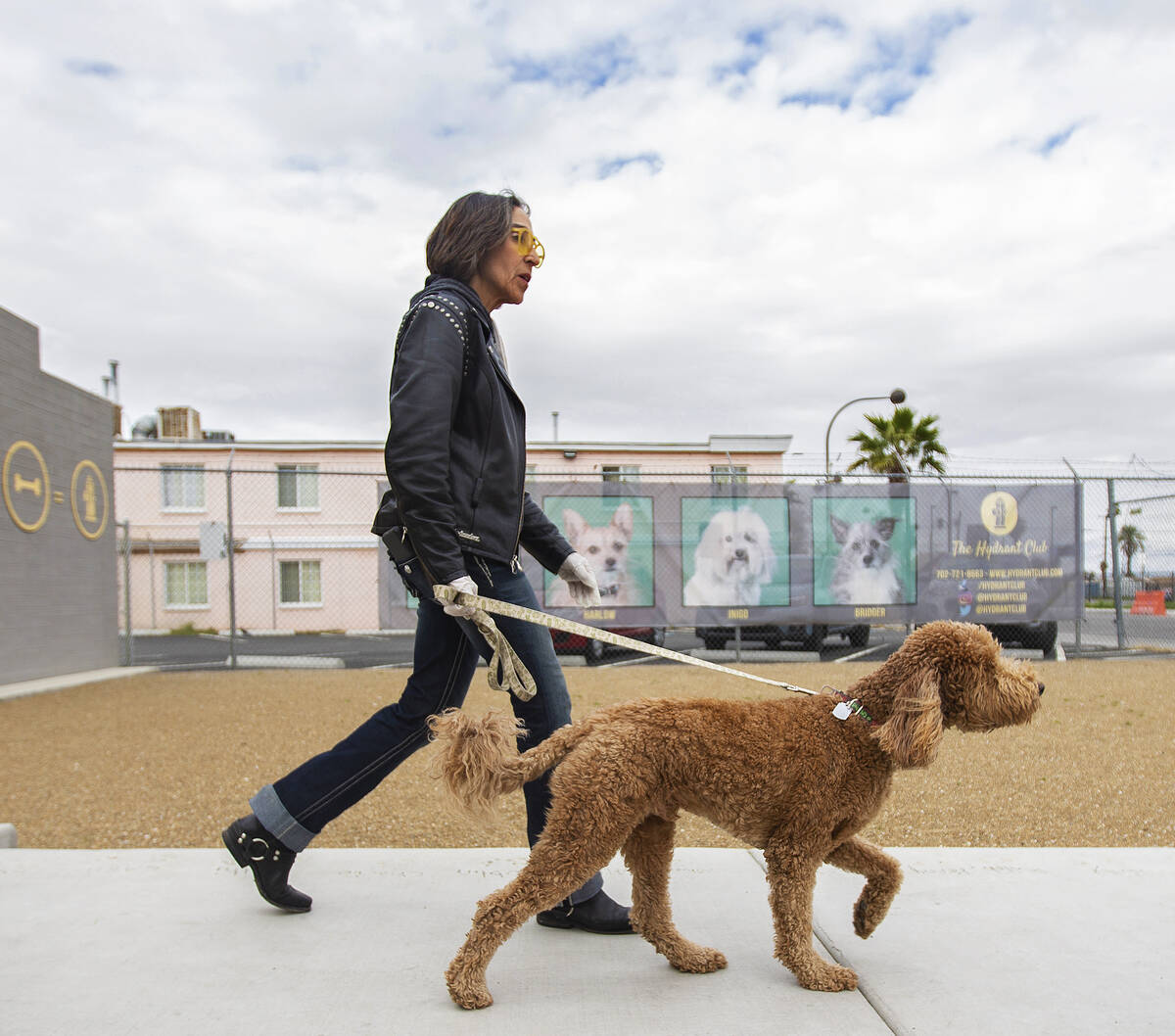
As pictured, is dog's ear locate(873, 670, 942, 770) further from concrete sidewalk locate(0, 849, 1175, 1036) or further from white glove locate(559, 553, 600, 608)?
white glove locate(559, 553, 600, 608)

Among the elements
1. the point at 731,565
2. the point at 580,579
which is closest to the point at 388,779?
the point at 580,579

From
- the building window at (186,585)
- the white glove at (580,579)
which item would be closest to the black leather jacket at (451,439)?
the white glove at (580,579)

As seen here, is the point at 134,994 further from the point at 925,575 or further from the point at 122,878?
the point at 925,575

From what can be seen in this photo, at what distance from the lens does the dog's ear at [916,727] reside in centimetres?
224

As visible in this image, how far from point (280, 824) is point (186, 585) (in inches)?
938

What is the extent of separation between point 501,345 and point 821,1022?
2.19 metres

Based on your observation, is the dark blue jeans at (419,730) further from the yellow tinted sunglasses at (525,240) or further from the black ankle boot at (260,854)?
the yellow tinted sunglasses at (525,240)

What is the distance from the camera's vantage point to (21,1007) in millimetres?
2299

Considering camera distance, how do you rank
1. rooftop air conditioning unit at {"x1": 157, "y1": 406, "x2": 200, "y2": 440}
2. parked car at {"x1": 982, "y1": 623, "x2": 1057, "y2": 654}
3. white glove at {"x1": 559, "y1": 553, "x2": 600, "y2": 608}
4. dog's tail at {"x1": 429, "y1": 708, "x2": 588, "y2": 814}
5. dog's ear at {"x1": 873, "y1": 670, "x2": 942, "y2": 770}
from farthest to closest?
1. rooftop air conditioning unit at {"x1": 157, "y1": 406, "x2": 200, "y2": 440}
2. parked car at {"x1": 982, "y1": 623, "x2": 1057, "y2": 654}
3. white glove at {"x1": 559, "y1": 553, "x2": 600, "y2": 608}
4. dog's tail at {"x1": 429, "y1": 708, "x2": 588, "y2": 814}
5. dog's ear at {"x1": 873, "y1": 670, "x2": 942, "y2": 770}

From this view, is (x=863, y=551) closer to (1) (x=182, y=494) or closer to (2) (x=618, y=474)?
(2) (x=618, y=474)

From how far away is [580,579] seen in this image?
10.3 ft

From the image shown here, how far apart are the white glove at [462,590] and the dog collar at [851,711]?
105 cm

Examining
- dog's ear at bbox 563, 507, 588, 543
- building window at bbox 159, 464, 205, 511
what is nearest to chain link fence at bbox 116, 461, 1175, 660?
dog's ear at bbox 563, 507, 588, 543

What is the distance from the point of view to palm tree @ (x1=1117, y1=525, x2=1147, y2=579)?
1320 centimetres
